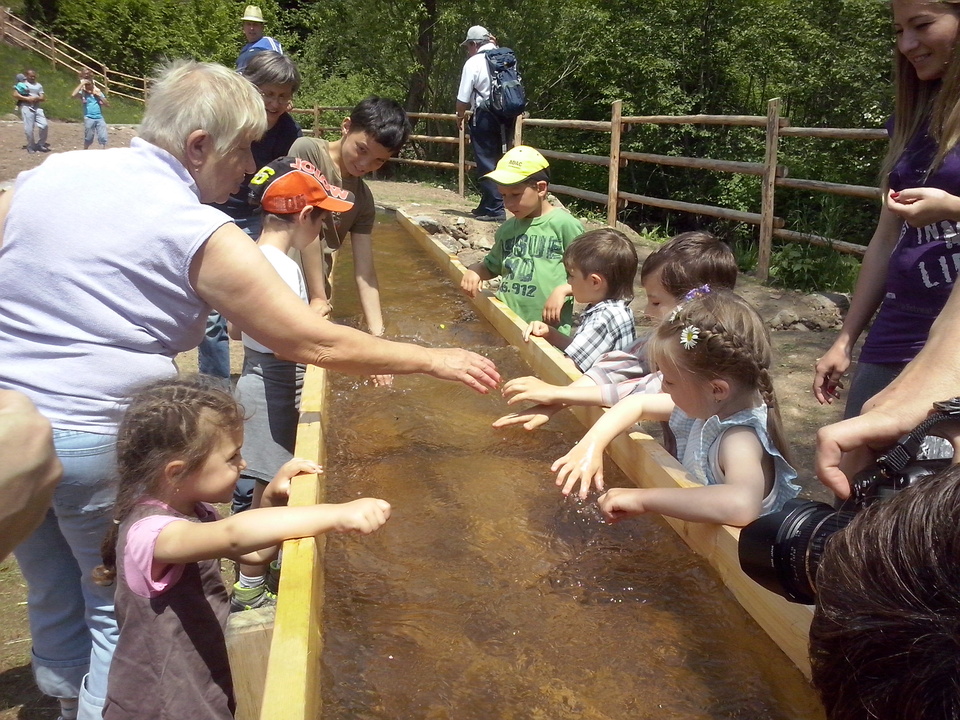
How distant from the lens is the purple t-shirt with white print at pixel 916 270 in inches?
81.6

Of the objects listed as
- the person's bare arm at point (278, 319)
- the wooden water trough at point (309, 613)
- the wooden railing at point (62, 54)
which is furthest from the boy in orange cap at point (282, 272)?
the wooden railing at point (62, 54)

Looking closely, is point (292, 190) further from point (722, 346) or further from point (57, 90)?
point (57, 90)

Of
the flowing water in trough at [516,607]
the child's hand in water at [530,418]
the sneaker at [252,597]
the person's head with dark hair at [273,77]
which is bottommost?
the sneaker at [252,597]

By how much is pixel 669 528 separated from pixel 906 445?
1280 millimetres

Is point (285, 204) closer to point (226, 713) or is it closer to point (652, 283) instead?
point (652, 283)

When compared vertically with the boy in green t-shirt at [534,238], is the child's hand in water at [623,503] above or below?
below

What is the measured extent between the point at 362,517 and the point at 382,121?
2.26m

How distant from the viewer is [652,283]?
9.94 ft

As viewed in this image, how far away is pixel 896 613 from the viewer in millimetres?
746

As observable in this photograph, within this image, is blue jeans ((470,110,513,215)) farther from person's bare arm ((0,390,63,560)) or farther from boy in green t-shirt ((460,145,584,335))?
person's bare arm ((0,390,63,560))

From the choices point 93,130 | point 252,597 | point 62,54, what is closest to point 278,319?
point 252,597

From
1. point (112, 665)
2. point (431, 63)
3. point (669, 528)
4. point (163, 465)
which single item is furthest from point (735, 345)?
point (431, 63)

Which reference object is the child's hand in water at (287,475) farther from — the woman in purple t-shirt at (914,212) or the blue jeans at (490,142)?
the blue jeans at (490,142)

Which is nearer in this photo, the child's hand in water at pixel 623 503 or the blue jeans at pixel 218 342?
the child's hand in water at pixel 623 503
